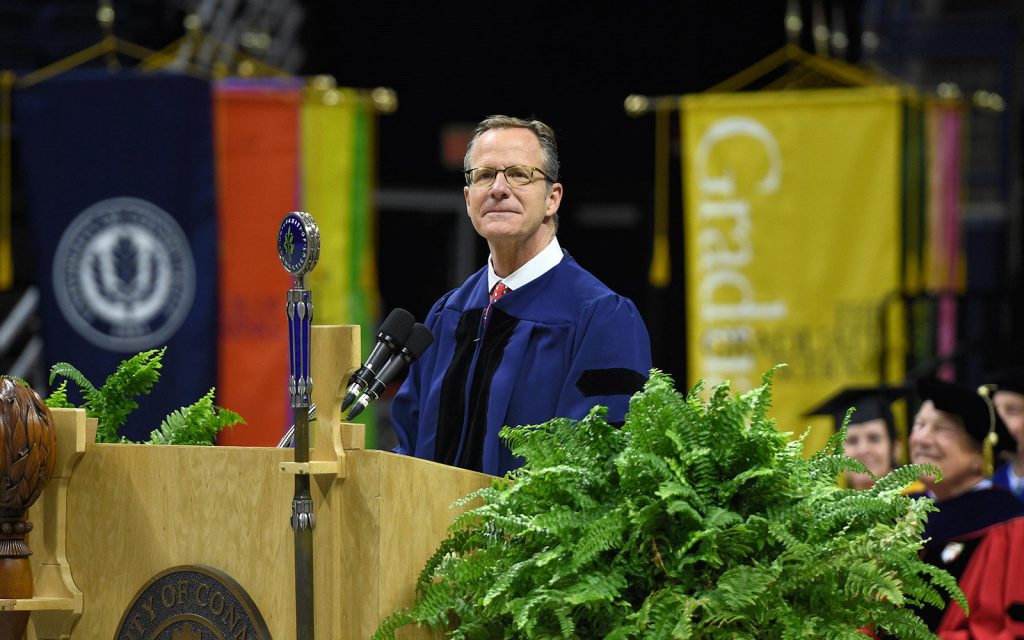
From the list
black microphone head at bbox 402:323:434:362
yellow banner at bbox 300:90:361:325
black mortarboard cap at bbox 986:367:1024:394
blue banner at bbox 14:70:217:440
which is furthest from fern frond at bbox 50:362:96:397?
black mortarboard cap at bbox 986:367:1024:394

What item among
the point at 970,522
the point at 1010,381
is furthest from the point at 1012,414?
the point at 970,522

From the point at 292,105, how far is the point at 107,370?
1.63 metres

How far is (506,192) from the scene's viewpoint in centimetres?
374

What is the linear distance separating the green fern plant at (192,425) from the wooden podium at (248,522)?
286mm

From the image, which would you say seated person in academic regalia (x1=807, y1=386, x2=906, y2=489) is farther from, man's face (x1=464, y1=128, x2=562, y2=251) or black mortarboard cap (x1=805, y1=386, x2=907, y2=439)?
man's face (x1=464, y1=128, x2=562, y2=251)

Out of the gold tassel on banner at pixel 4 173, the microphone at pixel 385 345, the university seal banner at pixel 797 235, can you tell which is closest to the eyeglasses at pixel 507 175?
the microphone at pixel 385 345

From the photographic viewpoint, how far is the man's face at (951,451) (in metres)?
5.84

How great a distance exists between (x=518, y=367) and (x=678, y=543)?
1228mm

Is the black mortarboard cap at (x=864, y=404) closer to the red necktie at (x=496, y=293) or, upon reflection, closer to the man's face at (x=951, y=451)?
the man's face at (x=951, y=451)

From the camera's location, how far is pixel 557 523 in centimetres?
259

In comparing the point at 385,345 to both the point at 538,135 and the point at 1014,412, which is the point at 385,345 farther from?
the point at 1014,412

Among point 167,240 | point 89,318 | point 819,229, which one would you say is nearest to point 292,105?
point 167,240

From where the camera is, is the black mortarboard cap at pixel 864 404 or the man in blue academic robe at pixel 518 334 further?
the black mortarboard cap at pixel 864 404

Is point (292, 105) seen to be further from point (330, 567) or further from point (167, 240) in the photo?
point (330, 567)
